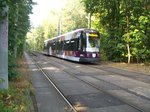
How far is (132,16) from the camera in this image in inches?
1208

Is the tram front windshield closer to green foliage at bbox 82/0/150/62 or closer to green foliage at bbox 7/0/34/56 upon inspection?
green foliage at bbox 82/0/150/62

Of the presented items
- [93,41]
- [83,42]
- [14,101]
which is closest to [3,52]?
[14,101]

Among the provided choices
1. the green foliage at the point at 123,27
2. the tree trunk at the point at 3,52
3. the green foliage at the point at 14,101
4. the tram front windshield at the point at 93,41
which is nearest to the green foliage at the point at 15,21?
the tree trunk at the point at 3,52

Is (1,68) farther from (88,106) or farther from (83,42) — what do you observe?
(83,42)

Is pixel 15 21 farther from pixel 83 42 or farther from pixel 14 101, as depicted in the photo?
pixel 83 42

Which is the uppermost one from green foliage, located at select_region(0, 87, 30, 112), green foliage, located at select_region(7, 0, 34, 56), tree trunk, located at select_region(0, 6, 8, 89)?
green foliage, located at select_region(7, 0, 34, 56)

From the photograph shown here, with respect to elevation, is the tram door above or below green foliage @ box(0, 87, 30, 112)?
above

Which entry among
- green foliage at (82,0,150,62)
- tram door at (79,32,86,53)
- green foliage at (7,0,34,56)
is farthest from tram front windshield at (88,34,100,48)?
green foliage at (7,0,34,56)

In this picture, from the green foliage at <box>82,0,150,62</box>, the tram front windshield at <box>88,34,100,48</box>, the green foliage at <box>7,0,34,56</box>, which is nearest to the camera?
the green foliage at <box>7,0,34,56</box>

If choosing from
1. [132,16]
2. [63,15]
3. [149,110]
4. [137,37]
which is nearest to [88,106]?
[149,110]

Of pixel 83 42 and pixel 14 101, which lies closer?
pixel 14 101

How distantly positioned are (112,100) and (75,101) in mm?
1227

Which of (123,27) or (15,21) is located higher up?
(123,27)

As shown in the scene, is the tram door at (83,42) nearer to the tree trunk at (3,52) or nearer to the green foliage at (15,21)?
the green foliage at (15,21)
